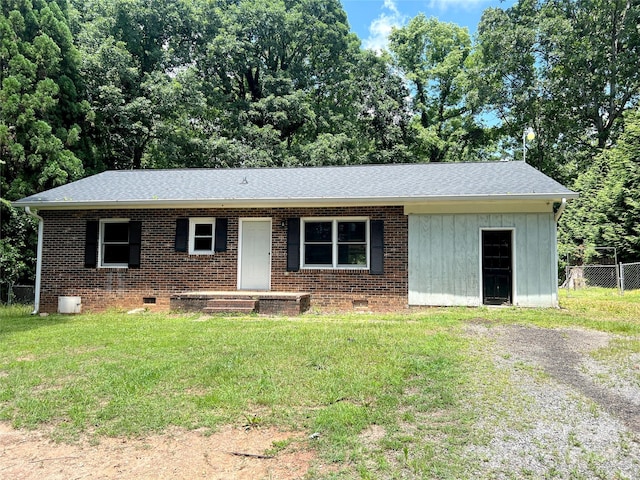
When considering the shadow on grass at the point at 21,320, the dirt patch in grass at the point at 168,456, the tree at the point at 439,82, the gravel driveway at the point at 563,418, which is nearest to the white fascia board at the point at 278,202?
the shadow on grass at the point at 21,320

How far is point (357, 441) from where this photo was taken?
323 cm

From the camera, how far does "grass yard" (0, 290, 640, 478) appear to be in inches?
131

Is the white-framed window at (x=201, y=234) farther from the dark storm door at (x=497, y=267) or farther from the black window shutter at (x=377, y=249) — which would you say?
the dark storm door at (x=497, y=267)

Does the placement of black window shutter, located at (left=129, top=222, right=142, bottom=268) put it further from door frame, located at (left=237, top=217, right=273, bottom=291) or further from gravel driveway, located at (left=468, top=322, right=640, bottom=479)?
gravel driveway, located at (left=468, top=322, right=640, bottom=479)

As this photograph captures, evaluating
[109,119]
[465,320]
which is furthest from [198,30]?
[465,320]

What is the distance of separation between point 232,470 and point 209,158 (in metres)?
20.2

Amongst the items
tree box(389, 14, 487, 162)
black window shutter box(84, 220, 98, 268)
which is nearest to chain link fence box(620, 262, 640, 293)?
tree box(389, 14, 487, 162)

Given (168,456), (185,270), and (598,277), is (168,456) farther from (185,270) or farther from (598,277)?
(598,277)

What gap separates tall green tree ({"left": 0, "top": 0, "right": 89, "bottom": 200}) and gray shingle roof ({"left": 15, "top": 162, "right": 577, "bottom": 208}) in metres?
2.86

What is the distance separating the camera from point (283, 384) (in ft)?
14.7

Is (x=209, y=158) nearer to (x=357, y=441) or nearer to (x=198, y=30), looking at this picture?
(x=198, y=30)

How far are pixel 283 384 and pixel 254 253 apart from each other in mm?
7105

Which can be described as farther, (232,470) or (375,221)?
(375,221)

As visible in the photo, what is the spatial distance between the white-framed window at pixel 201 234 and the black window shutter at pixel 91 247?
8.11 ft
